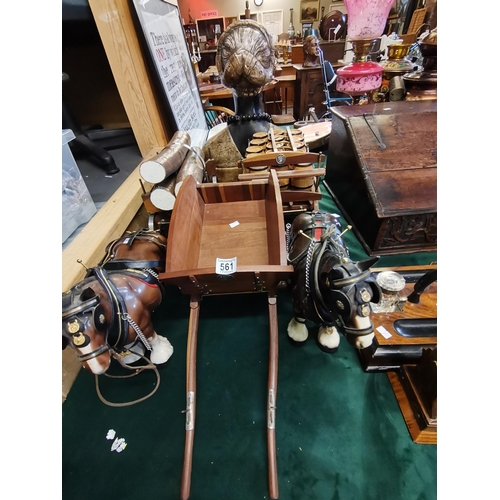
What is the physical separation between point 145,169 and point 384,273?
108 cm

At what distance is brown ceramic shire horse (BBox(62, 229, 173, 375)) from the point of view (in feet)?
2.21

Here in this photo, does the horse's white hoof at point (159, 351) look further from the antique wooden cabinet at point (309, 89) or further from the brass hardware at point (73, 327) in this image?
the antique wooden cabinet at point (309, 89)

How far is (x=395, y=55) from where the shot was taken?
2410 mm

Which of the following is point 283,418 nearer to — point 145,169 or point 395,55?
point 145,169

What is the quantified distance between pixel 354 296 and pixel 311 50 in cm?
334

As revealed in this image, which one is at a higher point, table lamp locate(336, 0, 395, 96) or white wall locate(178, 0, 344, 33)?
white wall locate(178, 0, 344, 33)

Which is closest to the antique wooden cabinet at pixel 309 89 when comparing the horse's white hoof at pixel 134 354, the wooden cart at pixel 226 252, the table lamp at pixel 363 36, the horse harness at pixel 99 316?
the table lamp at pixel 363 36

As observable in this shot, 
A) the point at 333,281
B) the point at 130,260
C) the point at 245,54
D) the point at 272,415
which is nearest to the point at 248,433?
the point at 272,415

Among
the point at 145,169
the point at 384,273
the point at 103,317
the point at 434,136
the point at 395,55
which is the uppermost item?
the point at 395,55

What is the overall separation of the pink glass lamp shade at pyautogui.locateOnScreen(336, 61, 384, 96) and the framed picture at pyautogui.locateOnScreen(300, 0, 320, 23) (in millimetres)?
3730

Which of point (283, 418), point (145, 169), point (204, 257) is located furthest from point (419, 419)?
point (145, 169)

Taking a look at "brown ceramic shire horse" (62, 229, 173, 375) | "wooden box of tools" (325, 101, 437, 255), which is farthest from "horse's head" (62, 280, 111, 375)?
"wooden box of tools" (325, 101, 437, 255)

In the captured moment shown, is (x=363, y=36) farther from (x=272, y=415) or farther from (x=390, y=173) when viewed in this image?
(x=272, y=415)

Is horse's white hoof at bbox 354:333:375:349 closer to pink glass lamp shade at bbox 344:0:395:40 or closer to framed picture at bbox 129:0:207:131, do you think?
pink glass lamp shade at bbox 344:0:395:40
